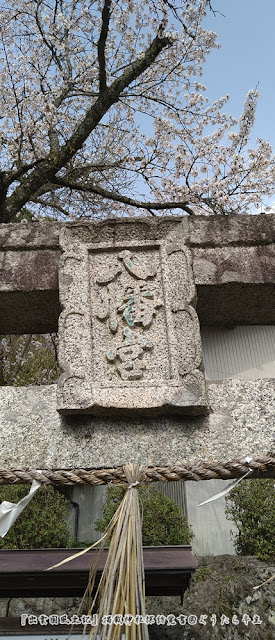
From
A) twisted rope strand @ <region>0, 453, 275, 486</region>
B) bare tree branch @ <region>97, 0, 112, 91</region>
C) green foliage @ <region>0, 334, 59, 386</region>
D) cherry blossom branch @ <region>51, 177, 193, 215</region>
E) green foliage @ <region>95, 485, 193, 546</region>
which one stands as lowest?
twisted rope strand @ <region>0, 453, 275, 486</region>

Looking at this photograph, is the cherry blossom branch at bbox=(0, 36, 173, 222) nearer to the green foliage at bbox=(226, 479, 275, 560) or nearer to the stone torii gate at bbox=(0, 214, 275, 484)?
the stone torii gate at bbox=(0, 214, 275, 484)

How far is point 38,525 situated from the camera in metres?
5.93

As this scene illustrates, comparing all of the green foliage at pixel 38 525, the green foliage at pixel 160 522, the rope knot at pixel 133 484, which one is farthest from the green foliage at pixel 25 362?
the rope knot at pixel 133 484

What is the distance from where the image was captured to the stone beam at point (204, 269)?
119 inches

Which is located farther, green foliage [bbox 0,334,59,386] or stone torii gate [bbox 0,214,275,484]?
green foliage [bbox 0,334,59,386]

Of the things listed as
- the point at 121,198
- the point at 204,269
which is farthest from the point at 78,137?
the point at 204,269

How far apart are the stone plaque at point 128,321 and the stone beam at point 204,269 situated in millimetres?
94

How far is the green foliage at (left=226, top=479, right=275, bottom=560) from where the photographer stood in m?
5.89

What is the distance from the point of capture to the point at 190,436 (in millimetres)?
2662

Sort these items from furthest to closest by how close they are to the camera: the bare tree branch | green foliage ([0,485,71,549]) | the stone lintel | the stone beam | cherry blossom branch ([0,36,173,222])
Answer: cherry blossom branch ([0,36,173,222]) < the bare tree branch < green foliage ([0,485,71,549]) < the stone beam < the stone lintel

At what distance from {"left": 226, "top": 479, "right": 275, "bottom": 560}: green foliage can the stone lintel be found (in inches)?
147

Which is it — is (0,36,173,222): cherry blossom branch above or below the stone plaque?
above

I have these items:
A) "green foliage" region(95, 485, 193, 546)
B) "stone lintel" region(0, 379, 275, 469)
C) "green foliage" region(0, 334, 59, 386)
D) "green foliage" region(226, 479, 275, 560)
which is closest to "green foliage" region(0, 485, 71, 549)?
"green foliage" region(95, 485, 193, 546)

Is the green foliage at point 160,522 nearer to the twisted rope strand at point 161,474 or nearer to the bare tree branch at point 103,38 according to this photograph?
the twisted rope strand at point 161,474
